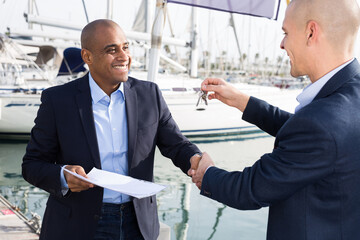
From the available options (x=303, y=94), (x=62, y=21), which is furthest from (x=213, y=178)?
(x=62, y=21)

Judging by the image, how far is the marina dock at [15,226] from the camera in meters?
3.56

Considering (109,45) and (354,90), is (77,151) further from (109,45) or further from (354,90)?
(354,90)

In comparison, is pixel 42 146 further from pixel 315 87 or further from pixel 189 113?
pixel 189 113

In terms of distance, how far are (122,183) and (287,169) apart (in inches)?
37.0

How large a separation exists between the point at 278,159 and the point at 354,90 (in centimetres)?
39

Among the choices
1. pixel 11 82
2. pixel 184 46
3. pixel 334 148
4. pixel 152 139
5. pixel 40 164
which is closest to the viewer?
pixel 334 148

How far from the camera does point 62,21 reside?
12.5 meters

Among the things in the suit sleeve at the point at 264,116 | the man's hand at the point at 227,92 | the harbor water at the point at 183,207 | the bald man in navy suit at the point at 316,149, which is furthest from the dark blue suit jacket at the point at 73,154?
the harbor water at the point at 183,207

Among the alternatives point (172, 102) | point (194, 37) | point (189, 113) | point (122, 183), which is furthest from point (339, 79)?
point (194, 37)

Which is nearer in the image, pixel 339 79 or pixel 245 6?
pixel 339 79

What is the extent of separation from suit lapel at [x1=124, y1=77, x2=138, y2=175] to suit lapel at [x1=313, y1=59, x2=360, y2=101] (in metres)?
1.13

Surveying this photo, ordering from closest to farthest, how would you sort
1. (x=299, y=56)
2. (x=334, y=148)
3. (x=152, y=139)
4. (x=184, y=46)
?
(x=334, y=148), (x=299, y=56), (x=152, y=139), (x=184, y=46)

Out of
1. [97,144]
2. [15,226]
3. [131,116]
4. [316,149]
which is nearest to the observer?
[316,149]

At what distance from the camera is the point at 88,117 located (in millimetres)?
2184
